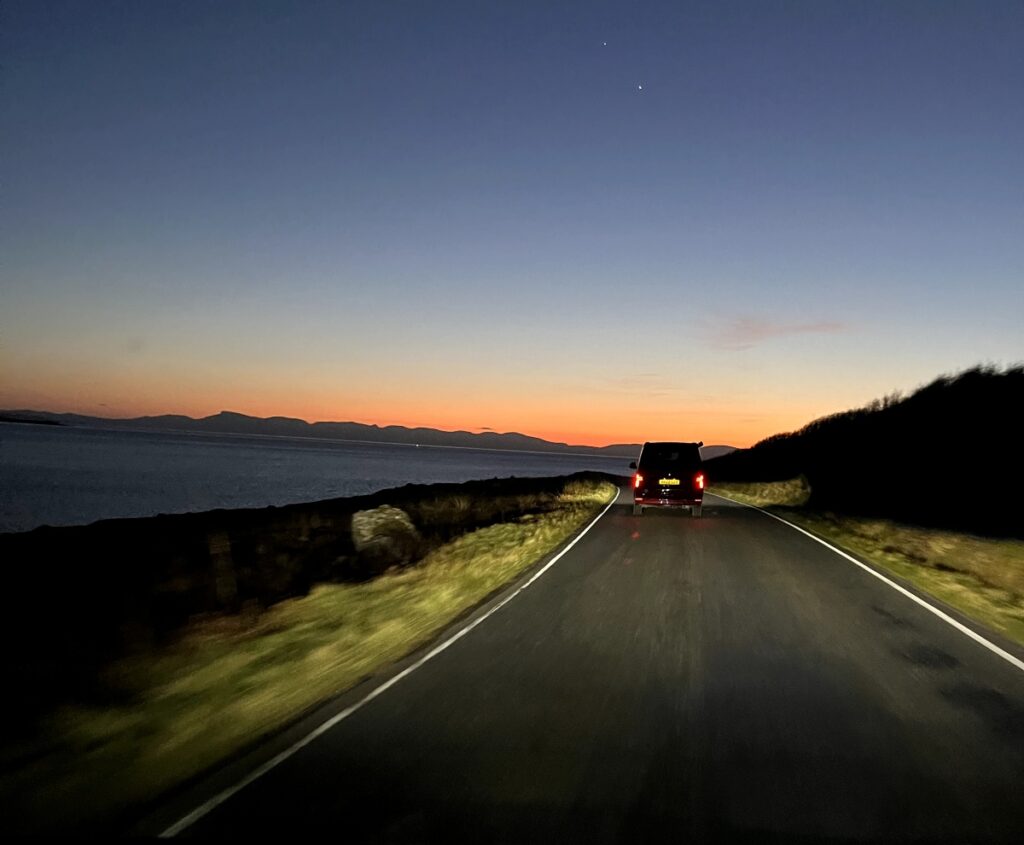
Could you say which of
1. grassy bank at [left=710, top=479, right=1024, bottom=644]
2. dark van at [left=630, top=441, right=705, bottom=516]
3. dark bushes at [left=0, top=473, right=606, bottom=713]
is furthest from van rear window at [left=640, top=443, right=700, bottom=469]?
dark bushes at [left=0, top=473, right=606, bottom=713]

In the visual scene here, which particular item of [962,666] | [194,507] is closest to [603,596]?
[962,666]

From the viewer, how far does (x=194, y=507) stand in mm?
53281

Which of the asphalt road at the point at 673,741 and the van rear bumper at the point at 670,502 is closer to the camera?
the asphalt road at the point at 673,741

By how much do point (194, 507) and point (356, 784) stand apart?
171 ft

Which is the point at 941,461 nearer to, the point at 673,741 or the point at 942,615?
the point at 942,615

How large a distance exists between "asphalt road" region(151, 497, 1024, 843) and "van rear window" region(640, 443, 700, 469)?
49.5 ft

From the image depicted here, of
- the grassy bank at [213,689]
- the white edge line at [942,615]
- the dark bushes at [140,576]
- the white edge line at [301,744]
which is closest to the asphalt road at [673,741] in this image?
the white edge line at [301,744]

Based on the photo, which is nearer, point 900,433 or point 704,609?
point 704,609

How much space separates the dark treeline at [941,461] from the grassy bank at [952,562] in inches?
106

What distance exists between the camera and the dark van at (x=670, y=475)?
25.6 m

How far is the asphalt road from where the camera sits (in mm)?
4230

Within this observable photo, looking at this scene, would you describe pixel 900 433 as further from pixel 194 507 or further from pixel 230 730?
pixel 230 730

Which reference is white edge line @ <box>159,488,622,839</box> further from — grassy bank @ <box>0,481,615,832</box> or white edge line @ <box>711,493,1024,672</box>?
white edge line @ <box>711,493,1024,672</box>

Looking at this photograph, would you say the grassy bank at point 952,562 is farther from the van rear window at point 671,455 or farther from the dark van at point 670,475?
the van rear window at point 671,455
